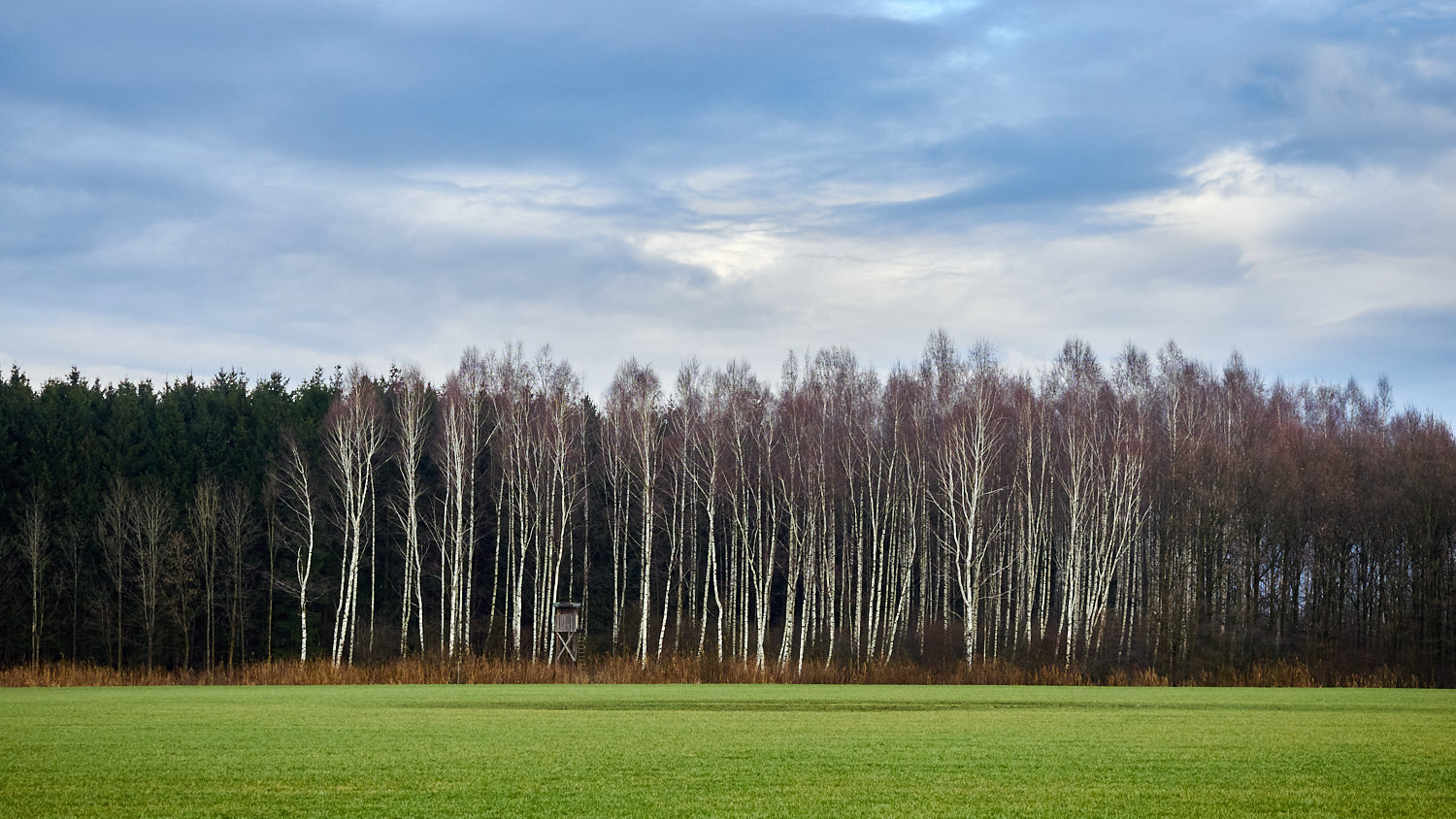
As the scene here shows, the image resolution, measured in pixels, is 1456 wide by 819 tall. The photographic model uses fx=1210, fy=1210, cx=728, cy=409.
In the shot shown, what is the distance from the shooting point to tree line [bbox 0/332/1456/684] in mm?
47656

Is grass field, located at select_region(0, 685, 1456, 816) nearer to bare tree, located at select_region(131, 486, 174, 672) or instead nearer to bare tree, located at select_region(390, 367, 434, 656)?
bare tree, located at select_region(390, 367, 434, 656)

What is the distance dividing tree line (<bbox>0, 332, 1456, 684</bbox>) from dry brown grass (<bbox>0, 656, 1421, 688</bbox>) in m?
2.40

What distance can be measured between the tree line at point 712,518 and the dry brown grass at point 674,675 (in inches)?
94.5

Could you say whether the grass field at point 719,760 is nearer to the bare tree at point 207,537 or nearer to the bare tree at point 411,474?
the bare tree at point 411,474

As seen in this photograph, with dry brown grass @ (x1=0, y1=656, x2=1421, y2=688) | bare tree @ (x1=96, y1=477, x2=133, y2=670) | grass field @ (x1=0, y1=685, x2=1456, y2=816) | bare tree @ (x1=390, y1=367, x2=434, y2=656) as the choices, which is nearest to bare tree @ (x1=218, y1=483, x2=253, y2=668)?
bare tree @ (x1=96, y1=477, x2=133, y2=670)

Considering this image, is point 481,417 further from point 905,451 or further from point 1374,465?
point 1374,465

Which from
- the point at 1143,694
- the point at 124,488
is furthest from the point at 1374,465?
the point at 124,488

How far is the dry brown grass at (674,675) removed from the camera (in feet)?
124

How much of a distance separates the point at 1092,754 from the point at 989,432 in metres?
37.8

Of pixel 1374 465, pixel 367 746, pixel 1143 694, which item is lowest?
pixel 1143 694

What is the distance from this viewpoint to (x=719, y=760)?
1300 cm

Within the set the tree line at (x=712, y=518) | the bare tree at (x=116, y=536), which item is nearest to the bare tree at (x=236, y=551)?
the tree line at (x=712, y=518)

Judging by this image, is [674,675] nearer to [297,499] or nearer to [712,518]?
[712,518]

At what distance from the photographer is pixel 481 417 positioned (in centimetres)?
5547
